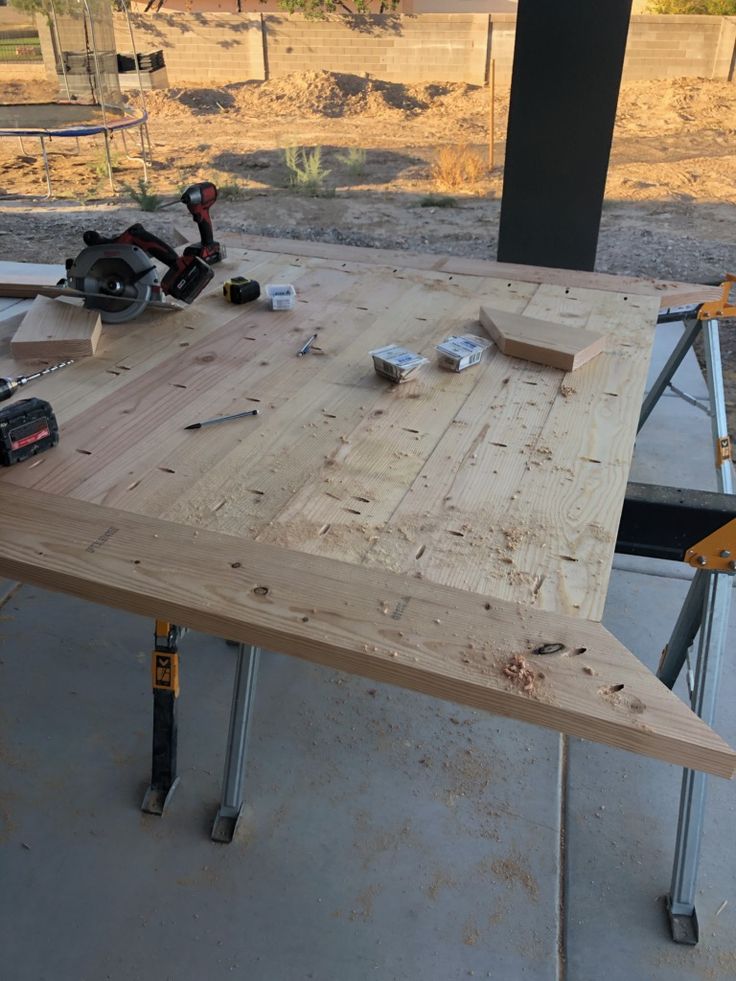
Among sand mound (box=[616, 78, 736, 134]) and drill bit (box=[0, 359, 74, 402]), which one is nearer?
drill bit (box=[0, 359, 74, 402])

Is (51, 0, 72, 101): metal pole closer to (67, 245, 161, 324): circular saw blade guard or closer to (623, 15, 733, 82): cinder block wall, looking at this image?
(67, 245, 161, 324): circular saw blade guard

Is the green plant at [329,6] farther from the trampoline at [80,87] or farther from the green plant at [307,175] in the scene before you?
the trampoline at [80,87]

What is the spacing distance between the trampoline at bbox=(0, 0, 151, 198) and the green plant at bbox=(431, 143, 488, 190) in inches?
140

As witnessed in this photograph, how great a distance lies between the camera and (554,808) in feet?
5.63

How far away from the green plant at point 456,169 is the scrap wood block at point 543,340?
25.5 ft

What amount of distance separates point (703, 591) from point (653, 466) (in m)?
1.64

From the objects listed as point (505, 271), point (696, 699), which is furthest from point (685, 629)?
point (505, 271)

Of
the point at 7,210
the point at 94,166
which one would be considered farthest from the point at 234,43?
the point at 7,210

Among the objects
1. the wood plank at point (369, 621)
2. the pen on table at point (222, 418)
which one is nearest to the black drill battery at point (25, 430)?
the wood plank at point (369, 621)

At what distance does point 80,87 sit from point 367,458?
301 inches

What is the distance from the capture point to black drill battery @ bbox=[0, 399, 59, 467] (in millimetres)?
1233

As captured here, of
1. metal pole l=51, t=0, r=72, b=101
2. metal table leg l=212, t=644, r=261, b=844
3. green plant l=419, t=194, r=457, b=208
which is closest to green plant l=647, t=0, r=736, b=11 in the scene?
green plant l=419, t=194, r=457, b=208

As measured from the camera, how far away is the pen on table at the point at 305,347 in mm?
1714

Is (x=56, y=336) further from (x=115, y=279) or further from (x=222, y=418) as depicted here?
(x=222, y=418)
